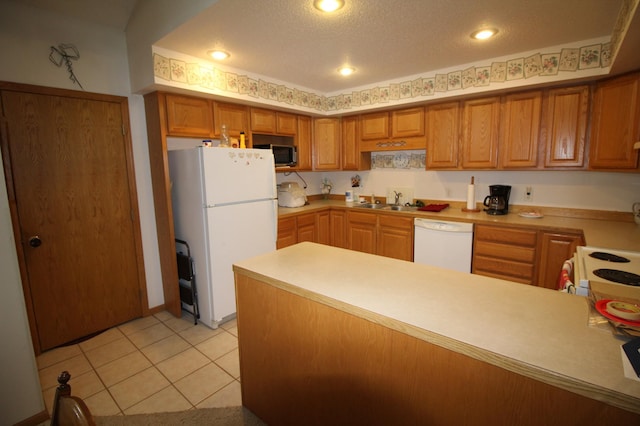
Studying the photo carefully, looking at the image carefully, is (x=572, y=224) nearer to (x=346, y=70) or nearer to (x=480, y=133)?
(x=480, y=133)

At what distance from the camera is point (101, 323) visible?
2.71 meters

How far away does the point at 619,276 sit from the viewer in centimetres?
146

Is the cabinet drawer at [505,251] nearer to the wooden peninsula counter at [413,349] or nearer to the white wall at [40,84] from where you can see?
the wooden peninsula counter at [413,349]

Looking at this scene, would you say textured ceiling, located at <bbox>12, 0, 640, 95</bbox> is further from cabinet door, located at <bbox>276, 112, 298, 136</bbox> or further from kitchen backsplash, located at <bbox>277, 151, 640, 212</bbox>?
kitchen backsplash, located at <bbox>277, 151, 640, 212</bbox>

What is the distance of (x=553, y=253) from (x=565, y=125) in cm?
116

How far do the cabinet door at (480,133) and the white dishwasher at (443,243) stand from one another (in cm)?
71

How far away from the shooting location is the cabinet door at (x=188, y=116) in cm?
267

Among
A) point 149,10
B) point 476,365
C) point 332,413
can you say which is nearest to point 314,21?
point 149,10

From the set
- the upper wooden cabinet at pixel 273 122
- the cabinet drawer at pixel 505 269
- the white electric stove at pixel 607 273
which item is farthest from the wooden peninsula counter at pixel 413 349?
the upper wooden cabinet at pixel 273 122

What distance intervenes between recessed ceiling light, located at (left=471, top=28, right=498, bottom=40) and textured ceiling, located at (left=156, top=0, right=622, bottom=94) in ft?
0.17

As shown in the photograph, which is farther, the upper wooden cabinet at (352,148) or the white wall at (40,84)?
the upper wooden cabinet at (352,148)

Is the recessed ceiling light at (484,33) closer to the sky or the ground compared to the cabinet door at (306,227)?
closer to the sky

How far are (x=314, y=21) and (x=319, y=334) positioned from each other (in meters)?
1.96

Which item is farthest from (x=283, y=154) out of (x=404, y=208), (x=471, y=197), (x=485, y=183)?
(x=485, y=183)
